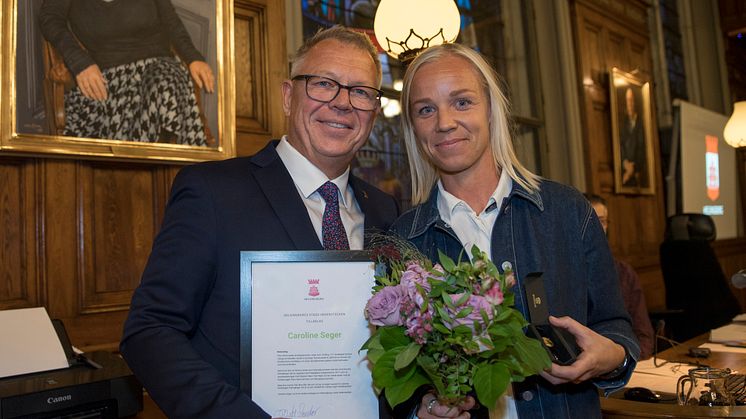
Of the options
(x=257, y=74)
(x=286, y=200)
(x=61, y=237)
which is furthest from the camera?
(x=257, y=74)

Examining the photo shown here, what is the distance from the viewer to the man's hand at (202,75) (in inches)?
118

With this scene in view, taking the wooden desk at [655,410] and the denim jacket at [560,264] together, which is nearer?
the denim jacket at [560,264]

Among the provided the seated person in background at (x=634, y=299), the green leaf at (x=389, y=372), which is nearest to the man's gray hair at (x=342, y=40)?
the green leaf at (x=389, y=372)

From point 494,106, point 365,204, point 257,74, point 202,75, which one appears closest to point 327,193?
point 365,204

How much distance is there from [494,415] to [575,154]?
5.11 metres

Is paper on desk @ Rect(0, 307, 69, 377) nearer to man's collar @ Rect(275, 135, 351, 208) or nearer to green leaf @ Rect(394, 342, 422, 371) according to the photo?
man's collar @ Rect(275, 135, 351, 208)

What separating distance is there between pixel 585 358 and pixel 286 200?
82 centimetres

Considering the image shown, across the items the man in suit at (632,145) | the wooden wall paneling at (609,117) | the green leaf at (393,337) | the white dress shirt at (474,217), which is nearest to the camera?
the green leaf at (393,337)

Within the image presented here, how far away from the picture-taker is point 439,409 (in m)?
1.36

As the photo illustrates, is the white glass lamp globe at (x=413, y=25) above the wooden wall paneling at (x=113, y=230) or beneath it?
above

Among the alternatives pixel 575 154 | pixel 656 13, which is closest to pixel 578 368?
pixel 575 154

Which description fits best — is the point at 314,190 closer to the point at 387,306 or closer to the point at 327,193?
the point at 327,193

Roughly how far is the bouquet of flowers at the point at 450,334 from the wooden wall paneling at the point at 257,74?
7.42ft
